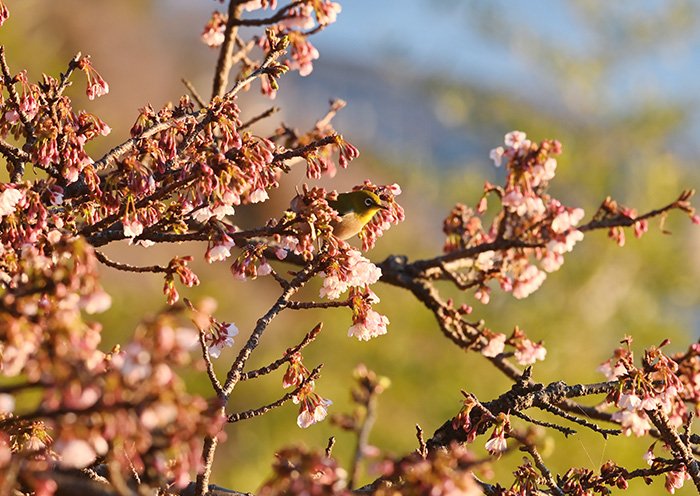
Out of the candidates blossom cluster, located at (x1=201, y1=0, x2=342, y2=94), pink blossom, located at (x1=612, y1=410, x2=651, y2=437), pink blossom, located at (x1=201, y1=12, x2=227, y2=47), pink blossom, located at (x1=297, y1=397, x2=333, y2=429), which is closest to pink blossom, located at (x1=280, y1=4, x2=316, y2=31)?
blossom cluster, located at (x1=201, y1=0, x2=342, y2=94)

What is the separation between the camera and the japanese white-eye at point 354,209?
8.72ft

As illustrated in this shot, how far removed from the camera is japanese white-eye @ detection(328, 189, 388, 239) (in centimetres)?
266

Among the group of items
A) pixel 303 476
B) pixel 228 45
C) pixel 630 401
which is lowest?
pixel 303 476

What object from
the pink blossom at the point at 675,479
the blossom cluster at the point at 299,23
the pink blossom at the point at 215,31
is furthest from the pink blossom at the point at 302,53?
the pink blossom at the point at 675,479

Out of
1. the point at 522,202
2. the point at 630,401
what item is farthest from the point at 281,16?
the point at 630,401

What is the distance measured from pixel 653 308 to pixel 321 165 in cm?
1737

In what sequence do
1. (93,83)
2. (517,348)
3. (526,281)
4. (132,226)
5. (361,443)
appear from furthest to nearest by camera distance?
(526,281) → (517,348) → (93,83) → (132,226) → (361,443)

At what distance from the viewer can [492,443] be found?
2.13 m

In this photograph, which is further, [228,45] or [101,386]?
[228,45]

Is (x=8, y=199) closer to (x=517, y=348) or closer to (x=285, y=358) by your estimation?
(x=285, y=358)

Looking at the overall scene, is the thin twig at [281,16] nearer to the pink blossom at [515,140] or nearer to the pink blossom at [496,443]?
the pink blossom at [515,140]

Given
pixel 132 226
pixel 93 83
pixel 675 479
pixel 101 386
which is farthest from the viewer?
pixel 93 83

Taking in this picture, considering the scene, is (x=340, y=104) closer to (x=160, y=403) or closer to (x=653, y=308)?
(x=160, y=403)

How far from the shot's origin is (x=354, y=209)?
2.75 m
